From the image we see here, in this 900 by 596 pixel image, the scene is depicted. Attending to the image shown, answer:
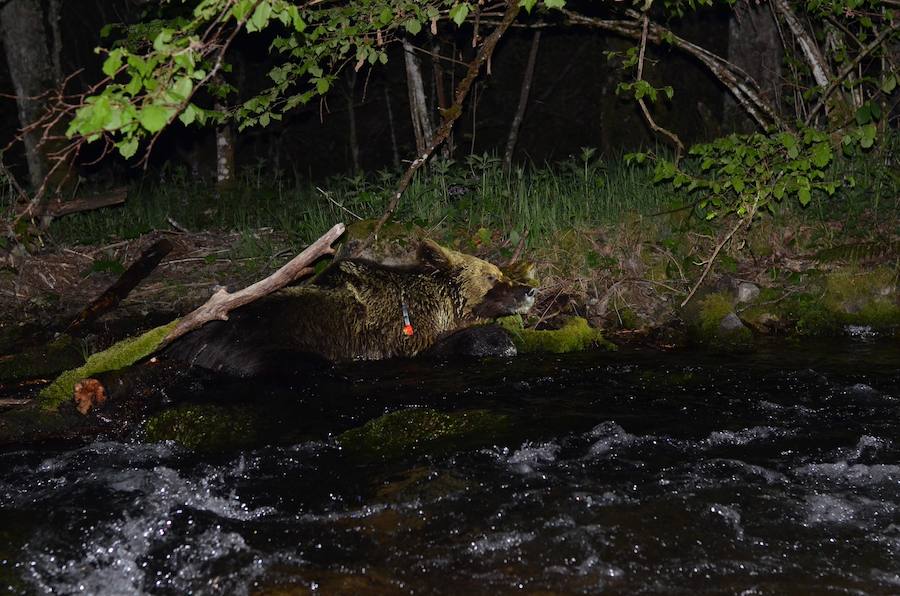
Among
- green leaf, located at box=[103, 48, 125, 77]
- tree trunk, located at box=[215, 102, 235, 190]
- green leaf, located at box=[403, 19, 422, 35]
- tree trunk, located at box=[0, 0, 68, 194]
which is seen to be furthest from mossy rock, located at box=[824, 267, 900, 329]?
tree trunk, located at box=[0, 0, 68, 194]

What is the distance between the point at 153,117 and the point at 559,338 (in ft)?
14.8

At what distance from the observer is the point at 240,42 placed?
1354cm

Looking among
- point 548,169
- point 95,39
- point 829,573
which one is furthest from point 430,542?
point 95,39

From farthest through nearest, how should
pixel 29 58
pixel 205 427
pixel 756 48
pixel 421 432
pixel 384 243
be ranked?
pixel 29 58 < pixel 756 48 < pixel 384 243 < pixel 205 427 < pixel 421 432

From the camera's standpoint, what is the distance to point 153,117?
296 centimetres

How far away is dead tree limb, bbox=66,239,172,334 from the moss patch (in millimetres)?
1725

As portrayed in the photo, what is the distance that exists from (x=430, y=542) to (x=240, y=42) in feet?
39.7

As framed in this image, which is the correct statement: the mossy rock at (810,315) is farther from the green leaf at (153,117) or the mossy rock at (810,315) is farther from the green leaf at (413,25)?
the green leaf at (153,117)

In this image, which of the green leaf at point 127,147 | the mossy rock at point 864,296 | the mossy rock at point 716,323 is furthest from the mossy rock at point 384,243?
the mossy rock at point 864,296

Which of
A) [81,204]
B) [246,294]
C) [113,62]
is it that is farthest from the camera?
[81,204]

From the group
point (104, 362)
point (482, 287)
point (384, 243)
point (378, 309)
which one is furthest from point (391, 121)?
point (104, 362)

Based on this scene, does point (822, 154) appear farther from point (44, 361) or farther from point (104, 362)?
point (44, 361)

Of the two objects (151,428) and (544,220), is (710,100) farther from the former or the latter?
(151,428)

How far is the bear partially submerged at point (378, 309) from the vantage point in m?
6.27
